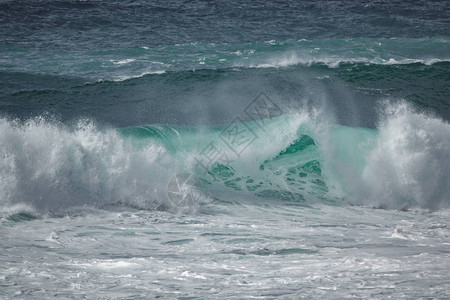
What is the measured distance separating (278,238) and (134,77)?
826 cm

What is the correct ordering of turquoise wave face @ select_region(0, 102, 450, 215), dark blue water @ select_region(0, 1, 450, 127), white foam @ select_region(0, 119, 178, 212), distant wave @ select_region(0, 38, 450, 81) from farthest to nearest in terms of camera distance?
distant wave @ select_region(0, 38, 450, 81) < dark blue water @ select_region(0, 1, 450, 127) < turquoise wave face @ select_region(0, 102, 450, 215) < white foam @ select_region(0, 119, 178, 212)

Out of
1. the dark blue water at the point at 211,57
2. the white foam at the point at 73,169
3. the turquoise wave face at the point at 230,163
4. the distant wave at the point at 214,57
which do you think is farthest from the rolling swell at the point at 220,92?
the white foam at the point at 73,169

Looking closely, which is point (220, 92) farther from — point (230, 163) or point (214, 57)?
point (230, 163)

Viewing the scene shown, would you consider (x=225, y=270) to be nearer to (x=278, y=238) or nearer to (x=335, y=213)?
(x=278, y=238)

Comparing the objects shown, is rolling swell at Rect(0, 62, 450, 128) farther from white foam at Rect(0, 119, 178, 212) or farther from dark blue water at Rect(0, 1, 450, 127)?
white foam at Rect(0, 119, 178, 212)

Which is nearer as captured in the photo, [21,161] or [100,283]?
[100,283]

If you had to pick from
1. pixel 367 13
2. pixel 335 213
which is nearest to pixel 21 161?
pixel 335 213

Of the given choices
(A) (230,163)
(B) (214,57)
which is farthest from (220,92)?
(A) (230,163)

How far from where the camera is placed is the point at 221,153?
12.5 metres

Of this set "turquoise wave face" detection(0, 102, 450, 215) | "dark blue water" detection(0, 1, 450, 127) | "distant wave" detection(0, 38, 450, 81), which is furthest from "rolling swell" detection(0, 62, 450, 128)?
"turquoise wave face" detection(0, 102, 450, 215)

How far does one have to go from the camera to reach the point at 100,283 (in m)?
7.03

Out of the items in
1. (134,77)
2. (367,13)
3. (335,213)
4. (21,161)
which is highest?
(367,13)

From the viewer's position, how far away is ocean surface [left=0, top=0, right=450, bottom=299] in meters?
7.45

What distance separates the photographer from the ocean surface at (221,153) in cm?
745
